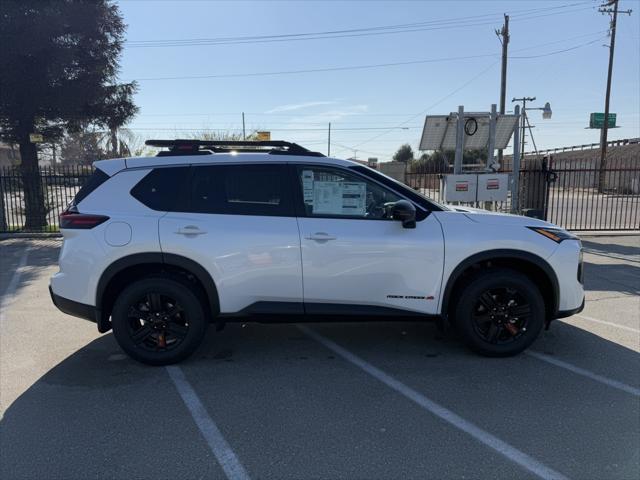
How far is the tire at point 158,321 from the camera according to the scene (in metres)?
4.07

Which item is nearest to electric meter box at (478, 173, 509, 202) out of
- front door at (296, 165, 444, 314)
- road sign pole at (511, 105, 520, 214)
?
road sign pole at (511, 105, 520, 214)

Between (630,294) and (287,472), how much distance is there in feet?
19.4

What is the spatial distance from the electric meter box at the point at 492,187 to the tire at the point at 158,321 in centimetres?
745

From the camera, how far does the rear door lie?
400 centimetres

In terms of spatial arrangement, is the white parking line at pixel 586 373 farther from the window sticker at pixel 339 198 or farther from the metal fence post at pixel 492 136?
the metal fence post at pixel 492 136

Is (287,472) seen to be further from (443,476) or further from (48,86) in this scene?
(48,86)

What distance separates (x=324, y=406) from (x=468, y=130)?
8.52 meters

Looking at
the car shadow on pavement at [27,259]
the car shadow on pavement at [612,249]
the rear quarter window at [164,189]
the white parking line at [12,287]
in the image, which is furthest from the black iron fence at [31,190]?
the car shadow on pavement at [612,249]

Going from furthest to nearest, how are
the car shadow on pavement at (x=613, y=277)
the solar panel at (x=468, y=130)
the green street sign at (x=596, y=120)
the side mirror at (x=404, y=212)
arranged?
the green street sign at (x=596, y=120) < the solar panel at (x=468, y=130) < the car shadow on pavement at (x=613, y=277) < the side mirror at (x=404, y=212)

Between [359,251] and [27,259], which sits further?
[27,259]

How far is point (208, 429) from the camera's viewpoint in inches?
126

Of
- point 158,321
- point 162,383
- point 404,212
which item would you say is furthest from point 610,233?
point 162,383

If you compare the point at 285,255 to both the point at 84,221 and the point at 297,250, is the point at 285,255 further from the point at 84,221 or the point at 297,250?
the point at 84,221

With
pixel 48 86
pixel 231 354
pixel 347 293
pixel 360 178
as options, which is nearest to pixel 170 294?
pixel 231 354
